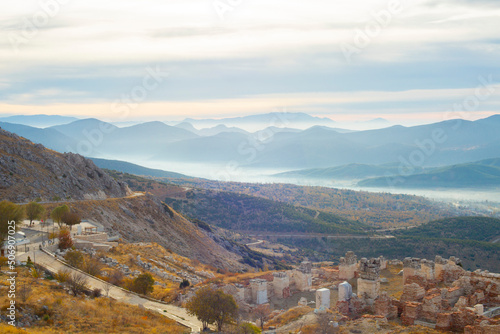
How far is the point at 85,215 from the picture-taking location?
161ft

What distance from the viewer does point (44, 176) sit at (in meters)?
54.8

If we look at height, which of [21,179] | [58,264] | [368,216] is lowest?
[368,216]

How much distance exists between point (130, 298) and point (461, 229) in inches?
3817

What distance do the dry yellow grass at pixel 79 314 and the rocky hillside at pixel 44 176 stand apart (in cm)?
2852

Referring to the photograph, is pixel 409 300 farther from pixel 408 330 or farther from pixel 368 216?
pixel 368 216

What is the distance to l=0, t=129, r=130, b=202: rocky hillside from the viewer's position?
4953 cm

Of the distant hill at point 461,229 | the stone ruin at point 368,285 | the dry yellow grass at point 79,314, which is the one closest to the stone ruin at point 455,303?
the stone ruin at point 368,285

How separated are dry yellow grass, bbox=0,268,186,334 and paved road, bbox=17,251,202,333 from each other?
1.11 m

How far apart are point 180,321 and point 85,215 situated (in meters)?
29.7

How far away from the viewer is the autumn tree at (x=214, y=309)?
21547 mm

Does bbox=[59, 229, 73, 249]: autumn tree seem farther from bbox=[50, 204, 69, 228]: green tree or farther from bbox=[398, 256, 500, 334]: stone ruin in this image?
bbox=[398, 256, 500, 334]: stone ruin

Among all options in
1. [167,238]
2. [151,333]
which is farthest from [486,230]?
[151,333]

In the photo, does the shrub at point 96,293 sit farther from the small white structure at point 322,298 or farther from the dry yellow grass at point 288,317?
the small white structure at point 322,298

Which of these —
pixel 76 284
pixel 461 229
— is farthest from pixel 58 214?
pixel 461 229
